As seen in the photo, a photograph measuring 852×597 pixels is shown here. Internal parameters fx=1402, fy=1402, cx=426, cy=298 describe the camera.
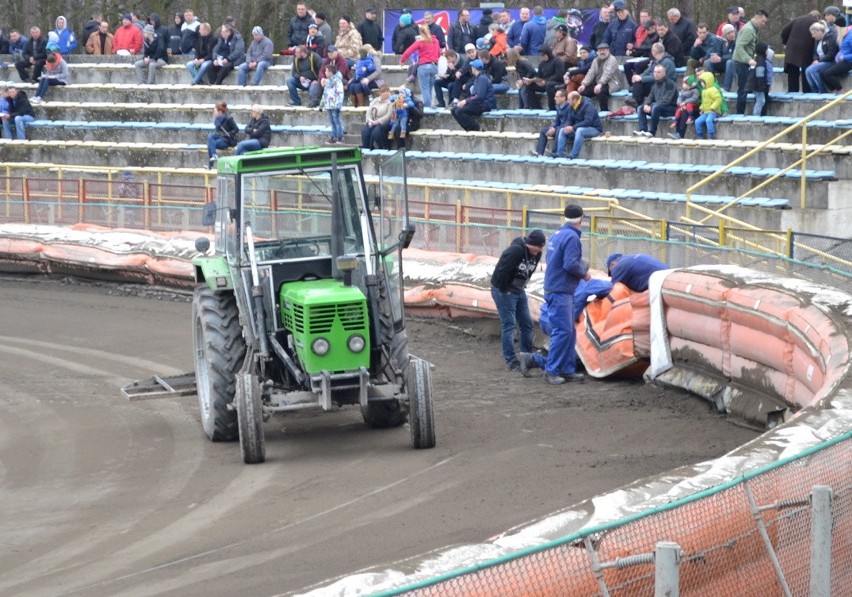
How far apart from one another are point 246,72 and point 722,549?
1110 inches

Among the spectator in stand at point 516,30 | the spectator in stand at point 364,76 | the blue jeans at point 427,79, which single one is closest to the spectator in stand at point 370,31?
the spectator in stand at point 364,76

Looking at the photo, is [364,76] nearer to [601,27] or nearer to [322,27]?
[322,27]

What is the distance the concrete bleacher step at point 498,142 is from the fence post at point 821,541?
51.3 feet

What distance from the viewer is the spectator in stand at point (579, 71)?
24.9 metres

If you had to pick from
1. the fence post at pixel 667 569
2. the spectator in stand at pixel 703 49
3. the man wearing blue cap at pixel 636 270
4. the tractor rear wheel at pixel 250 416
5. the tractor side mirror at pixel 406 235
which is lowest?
the tractor rear wheel at pixel 250 416

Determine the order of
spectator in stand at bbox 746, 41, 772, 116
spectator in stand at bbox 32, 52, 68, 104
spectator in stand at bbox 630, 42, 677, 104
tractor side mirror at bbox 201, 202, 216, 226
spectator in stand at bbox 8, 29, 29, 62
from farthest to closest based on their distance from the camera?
spectator in stand at bbox 8, 29, 29, 62 → spectator in stand at bbox 32, 52, 68, 104 → spectator in stand at bbox 630, 42, 677, 104 → spectator in stand at bbox 746, 41, 772, 116 → tractor side mirror at bbox 201, 202, 216, 226

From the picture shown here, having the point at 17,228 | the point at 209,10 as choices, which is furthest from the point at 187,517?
the point at 209,10

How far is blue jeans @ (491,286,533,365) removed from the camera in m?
14.9

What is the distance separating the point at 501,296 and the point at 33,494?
19.7 ft

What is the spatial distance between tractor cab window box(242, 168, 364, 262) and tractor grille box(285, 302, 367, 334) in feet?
2.66

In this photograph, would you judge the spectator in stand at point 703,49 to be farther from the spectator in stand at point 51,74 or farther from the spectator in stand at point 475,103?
the spectator in stand at point 51,74

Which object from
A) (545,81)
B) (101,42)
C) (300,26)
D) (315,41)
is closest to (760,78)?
(545,81)

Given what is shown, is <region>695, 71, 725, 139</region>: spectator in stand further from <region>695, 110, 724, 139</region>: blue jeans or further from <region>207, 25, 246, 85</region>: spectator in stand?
<region>207, 25, 246, 85</region>: spectator in stand

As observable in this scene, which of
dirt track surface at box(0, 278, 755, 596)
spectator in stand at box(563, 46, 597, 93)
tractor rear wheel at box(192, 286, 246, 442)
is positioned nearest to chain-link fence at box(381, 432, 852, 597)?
dirt track surface at box(0, 278, 755, 596)
